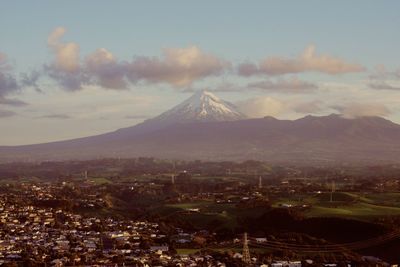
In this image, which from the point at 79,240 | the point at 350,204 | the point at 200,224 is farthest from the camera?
the point at 350,204

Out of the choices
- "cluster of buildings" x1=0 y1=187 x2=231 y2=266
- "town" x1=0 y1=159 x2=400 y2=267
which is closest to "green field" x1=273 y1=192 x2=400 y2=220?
"town" x1=0 y1=159 x2=400 y2=267

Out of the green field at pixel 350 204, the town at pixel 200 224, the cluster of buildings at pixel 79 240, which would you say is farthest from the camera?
the green field at pixel 350 204

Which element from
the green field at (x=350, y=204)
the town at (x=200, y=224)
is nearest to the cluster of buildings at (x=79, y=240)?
the town at (x=200, y=224)

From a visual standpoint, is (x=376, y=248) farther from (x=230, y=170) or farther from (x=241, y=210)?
(x=230, y=170)

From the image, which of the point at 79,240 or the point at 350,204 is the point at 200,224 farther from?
the point at 350,204

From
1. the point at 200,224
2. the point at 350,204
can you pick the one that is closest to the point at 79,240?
the point at 200,224

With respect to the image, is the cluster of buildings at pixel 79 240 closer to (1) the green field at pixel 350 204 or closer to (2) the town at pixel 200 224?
(2) the town at pixel 200 224

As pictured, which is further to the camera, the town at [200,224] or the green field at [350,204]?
the green field at [350,204]

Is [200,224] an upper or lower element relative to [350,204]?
lower

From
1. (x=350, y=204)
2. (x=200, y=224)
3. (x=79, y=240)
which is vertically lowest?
(x=79, y=240)

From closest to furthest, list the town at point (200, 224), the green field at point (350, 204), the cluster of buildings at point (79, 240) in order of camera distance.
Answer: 1. the cluster of buildings at point (79, 240)
2. the town at point (200, 224)
3. the green field at point (350, 204)

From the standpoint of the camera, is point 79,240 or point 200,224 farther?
point 200,224

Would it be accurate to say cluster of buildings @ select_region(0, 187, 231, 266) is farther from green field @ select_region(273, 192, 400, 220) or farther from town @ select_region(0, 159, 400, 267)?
green field @ select_region(273, 192, 400, 220)
